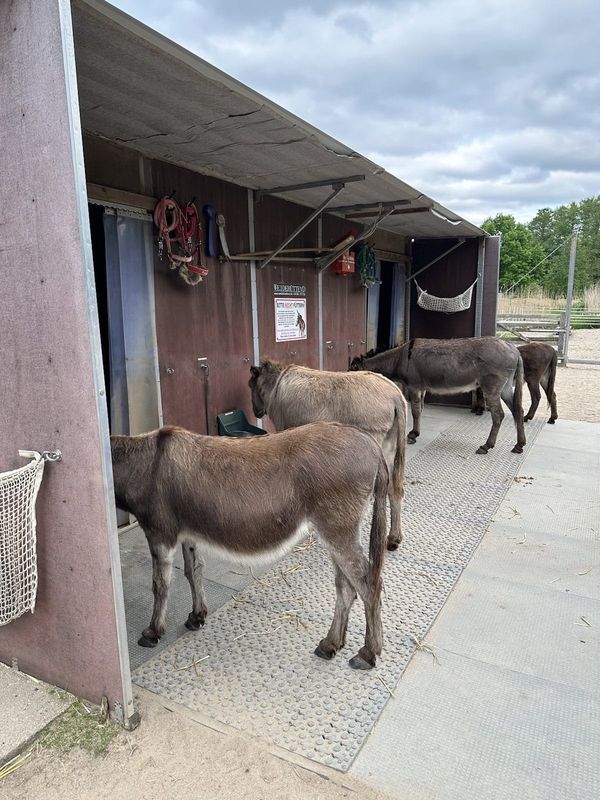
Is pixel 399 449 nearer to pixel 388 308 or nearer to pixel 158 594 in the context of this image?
pixel 158 594

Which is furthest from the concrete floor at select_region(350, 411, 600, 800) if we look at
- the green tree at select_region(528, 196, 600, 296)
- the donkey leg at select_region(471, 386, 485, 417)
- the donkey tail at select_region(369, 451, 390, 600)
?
the green tree at select_region(528, 196, 600, 296)

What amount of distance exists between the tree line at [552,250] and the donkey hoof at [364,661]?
1521 inches

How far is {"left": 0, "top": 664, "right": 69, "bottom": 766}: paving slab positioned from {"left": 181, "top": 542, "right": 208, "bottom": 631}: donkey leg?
0.73 m

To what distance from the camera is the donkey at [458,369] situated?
20.1ft

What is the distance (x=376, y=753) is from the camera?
6.23 ft

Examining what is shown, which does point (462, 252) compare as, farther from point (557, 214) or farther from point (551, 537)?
point (557, 214)

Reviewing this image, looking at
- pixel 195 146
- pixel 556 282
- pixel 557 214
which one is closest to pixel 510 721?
pixel 195 146

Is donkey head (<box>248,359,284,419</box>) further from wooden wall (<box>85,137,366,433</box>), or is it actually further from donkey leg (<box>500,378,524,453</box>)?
donkey leg (<box>500,378,524,453</box>)

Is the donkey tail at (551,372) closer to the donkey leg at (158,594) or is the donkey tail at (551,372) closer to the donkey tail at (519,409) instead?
the donkey tail at (519,409)

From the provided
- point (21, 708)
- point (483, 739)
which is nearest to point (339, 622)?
point (483, 739)

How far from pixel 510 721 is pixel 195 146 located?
3768 mm

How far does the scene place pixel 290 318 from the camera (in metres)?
5.67

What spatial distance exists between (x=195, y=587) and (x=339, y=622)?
2.63 feet

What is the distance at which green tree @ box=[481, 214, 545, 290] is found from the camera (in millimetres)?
41094
